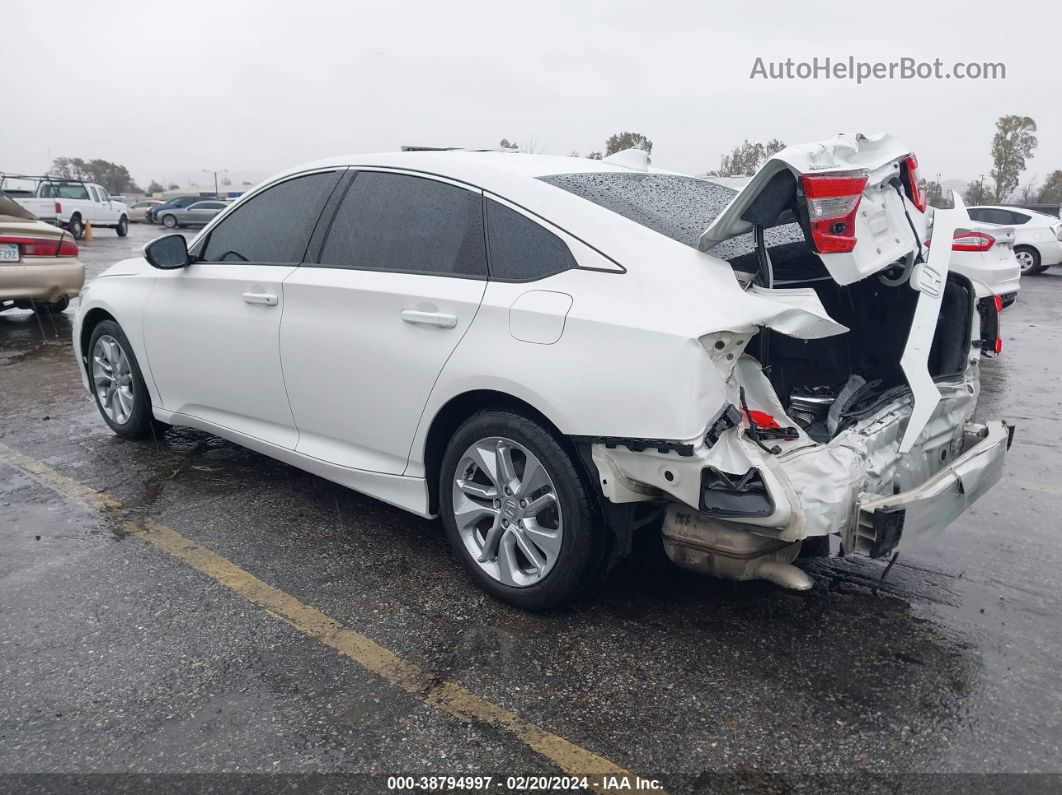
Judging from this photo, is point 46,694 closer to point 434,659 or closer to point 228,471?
point 434,659

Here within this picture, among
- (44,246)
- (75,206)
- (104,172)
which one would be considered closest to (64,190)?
(75,206)

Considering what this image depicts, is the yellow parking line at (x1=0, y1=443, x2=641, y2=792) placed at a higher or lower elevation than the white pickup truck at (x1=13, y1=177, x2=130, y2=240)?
lower

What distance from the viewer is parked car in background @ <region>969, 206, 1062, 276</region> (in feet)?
58.9

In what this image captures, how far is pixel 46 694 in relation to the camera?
2646 millimetres

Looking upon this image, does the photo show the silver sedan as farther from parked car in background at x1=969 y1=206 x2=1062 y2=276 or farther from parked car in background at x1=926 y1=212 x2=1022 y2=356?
parked car in background at x1=926 y1=212 x2=1022 y2=356

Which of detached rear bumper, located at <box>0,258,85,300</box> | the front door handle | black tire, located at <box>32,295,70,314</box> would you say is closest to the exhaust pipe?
the front door handle

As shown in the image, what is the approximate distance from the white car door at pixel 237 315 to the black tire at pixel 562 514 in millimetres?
1252

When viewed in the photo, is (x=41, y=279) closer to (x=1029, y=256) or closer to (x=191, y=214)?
(x=1029, y=256)

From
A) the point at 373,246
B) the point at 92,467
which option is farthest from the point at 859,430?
the point at 92,467

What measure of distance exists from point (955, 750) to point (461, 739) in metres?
1.42

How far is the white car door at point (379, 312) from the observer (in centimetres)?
326

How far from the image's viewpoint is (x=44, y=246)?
29.5 feet

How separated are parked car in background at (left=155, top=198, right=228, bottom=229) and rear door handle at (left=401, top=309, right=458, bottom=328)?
3656 cm

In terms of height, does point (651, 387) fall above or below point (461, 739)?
Result: above
